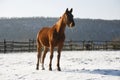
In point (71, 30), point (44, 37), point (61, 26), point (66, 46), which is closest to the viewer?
point (61, 26)

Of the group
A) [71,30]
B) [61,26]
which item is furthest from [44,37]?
[71,30]

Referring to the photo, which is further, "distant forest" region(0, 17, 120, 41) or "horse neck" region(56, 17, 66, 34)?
"distant forest" region(0, 17, 120, 41)

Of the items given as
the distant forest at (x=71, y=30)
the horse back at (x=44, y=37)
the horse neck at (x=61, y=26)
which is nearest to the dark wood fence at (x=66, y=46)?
the horse back at (x=44, y=37)

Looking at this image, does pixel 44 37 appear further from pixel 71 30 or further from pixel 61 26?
pixel 71 30

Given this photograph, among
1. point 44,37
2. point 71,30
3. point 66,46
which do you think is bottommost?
point 66,46

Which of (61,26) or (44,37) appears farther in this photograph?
(44,37)

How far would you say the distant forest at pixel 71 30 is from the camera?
103188 mm

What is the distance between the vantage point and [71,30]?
108 metres

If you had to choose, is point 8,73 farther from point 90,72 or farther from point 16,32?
point 16,32

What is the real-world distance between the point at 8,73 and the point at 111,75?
4.38m

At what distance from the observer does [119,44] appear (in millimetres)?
40438

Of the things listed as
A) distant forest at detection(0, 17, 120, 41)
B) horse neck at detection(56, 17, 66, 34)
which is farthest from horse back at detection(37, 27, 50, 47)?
distant forest at detection(0, 17, 120, 41)

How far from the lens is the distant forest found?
103188 mm

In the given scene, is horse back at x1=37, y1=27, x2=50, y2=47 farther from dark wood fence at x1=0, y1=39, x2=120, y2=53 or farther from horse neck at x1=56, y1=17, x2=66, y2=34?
dark wood fence at x1=0, y1=39, x2=120, y2=53
